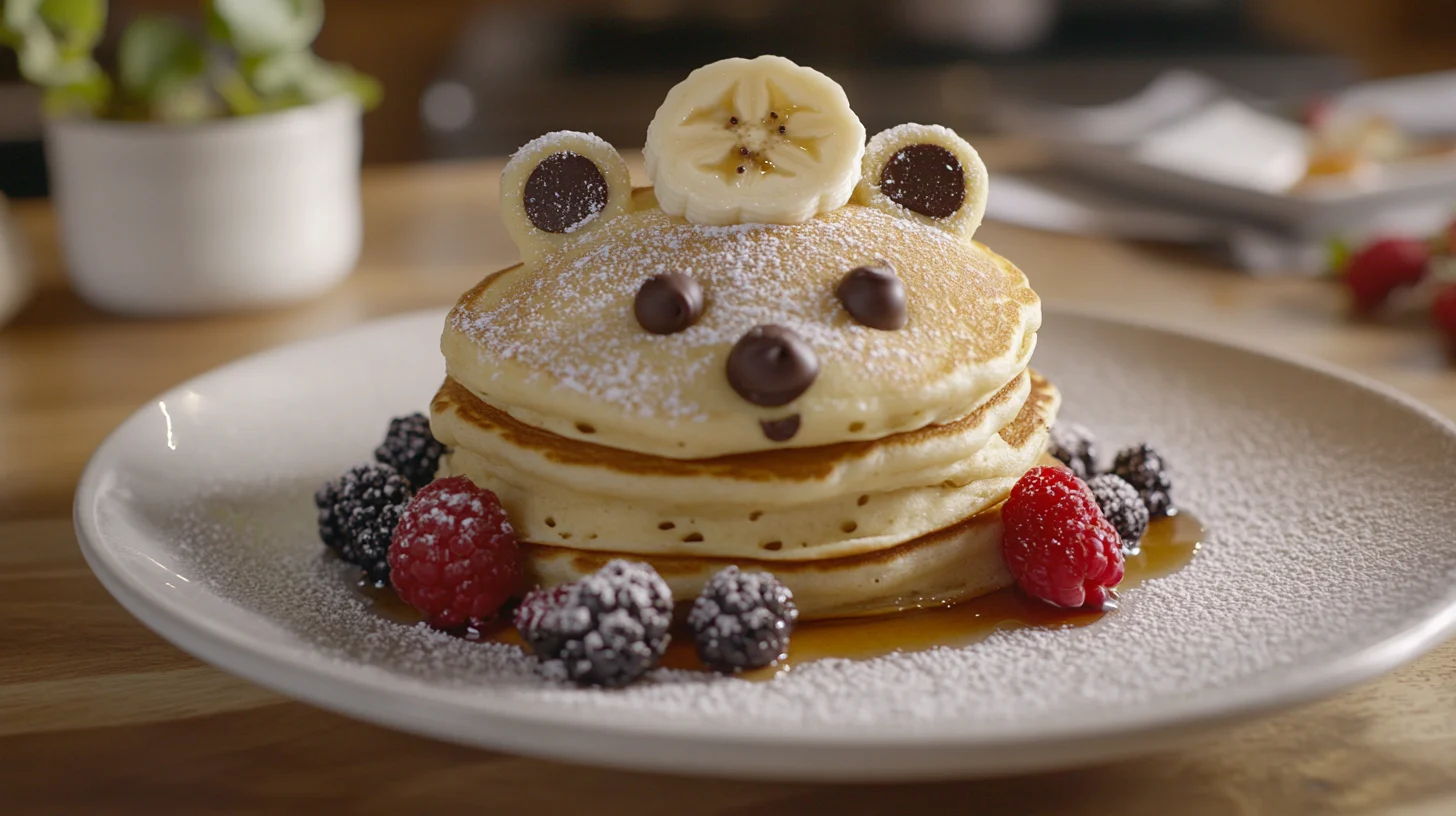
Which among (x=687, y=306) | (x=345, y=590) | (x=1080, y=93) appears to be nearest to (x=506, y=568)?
(x=345, y=590)

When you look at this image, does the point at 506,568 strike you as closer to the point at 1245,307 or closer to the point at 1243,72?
the point at 1245,307

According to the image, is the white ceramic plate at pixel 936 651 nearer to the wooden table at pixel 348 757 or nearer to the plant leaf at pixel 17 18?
the wooden table at pixel 348 757

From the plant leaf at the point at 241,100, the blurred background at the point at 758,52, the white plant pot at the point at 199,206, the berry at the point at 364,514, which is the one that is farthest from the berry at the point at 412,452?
the blurred background at the point at 758,52

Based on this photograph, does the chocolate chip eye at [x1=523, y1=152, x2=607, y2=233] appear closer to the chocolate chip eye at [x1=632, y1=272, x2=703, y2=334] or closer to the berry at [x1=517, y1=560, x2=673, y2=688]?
the chocolate chip eye at [x1=632, y1=272, x2=703, y2=334]

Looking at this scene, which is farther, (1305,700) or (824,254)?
(824,254)

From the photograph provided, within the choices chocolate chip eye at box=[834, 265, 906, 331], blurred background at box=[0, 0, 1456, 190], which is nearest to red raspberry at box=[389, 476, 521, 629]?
chocolate chip eye at box=[834, 265, 906, 331]

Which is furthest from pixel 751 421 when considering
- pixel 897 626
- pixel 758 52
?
pixel 758 52

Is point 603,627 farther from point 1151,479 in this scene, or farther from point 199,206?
point 199,206
